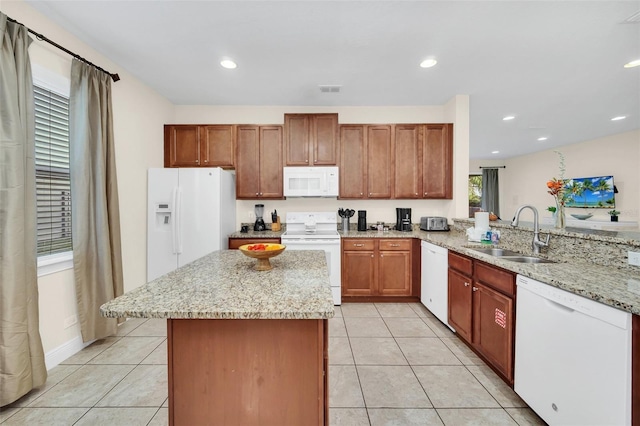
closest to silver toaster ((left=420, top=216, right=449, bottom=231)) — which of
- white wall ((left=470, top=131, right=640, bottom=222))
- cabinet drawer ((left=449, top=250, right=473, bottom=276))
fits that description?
cabinet drawer ((left=449, top=250, right=473, bottom=276))

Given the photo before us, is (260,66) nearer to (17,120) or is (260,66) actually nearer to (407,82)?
(407,82)

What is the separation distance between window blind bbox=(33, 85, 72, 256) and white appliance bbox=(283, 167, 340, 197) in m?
2.23

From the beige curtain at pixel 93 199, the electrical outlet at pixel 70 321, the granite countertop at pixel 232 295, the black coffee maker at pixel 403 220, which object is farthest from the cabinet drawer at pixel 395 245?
the electrical outlet at pixel 70 321

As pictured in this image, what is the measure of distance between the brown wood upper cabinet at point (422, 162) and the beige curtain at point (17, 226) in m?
3.73

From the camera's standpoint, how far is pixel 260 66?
9.12ft

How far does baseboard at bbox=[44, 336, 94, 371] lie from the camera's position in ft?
6.88

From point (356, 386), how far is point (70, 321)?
8.18ft

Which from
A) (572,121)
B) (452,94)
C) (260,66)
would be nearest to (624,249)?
(452,94)

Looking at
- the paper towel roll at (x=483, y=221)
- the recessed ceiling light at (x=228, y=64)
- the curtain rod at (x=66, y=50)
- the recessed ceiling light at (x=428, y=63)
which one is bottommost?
the paper towel roll at (x=483, y=221)

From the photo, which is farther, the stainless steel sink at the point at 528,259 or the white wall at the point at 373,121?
the white wall at the point at 373,121

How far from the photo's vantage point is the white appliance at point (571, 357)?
1.14 m

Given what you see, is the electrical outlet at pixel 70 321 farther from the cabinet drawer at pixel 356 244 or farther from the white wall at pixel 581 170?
the white wall at pixel 581 170

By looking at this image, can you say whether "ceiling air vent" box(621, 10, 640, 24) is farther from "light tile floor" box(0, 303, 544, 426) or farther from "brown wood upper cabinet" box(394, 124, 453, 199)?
"light tile floor" box(0, 303, 544, 426)

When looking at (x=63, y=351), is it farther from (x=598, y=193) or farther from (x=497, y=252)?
(x=598, y=193)
